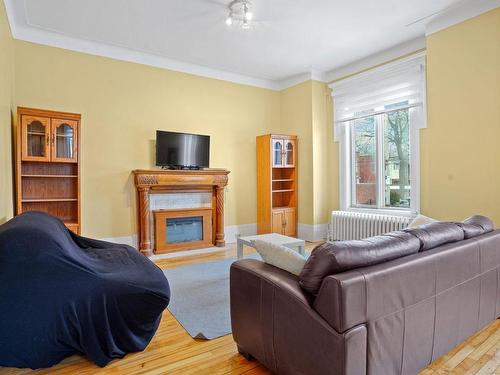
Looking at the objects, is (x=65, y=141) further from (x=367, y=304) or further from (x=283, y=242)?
(x=367, y=304)

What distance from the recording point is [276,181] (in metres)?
6.06

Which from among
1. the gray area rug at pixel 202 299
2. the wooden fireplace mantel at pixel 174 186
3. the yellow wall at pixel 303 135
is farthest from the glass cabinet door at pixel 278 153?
the gray area rug at pixel 202 299

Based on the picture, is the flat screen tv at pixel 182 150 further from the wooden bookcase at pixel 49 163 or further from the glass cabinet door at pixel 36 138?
the glass cabinet door at pixel 36 138

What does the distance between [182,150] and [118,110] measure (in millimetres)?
1100

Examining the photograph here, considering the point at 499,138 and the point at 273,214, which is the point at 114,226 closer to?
the point at 273,214

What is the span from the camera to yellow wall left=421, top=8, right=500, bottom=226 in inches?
133

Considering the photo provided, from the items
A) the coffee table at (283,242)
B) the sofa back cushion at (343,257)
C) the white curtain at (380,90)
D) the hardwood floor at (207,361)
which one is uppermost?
the white curtain at (380,90)

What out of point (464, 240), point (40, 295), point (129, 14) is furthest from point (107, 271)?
point (129, 14)

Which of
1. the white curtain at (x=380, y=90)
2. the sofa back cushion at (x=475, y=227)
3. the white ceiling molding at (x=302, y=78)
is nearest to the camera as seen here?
the sofa back cushion at (x=475, y=227)

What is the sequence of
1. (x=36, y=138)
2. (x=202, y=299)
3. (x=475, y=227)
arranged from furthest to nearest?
(x=36, y=138), (x=202, y=299), (x=475, y=227)

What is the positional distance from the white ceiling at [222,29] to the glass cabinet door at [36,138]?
120 cm

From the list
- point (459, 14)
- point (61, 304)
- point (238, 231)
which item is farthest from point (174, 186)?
point (459, 14)

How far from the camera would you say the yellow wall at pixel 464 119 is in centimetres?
339

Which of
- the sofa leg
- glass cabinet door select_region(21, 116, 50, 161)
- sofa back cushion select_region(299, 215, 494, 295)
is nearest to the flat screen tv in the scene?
glass cabinet door select_region(21, 116, 50, 161)
